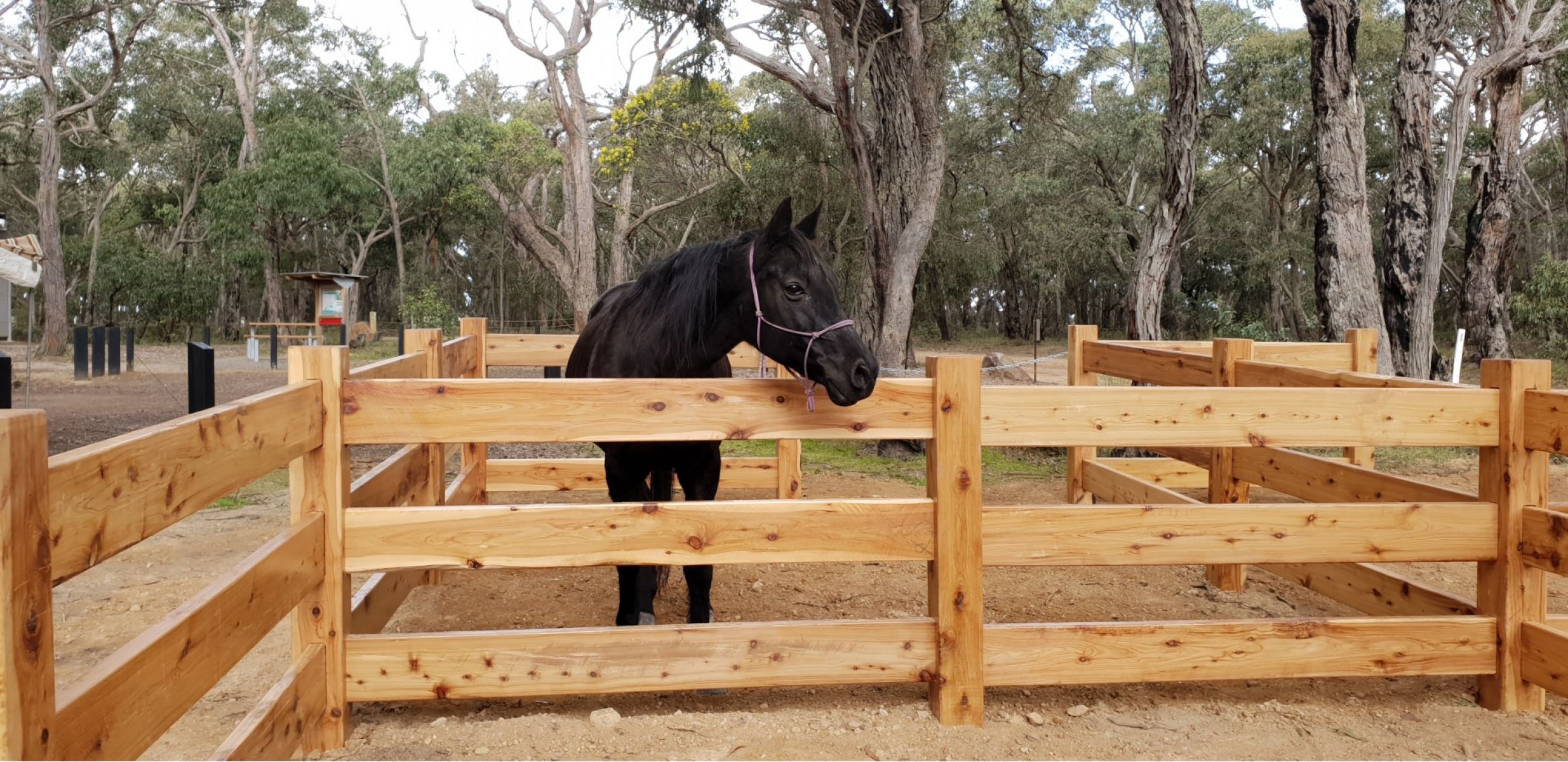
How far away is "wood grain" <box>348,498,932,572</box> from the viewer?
2838 mm

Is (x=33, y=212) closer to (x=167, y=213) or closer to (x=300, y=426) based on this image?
(x=167, y=213)

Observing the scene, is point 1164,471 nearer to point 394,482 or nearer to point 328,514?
point 394,482

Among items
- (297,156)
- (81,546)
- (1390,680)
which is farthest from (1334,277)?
(297,156)

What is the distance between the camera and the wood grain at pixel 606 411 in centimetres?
285

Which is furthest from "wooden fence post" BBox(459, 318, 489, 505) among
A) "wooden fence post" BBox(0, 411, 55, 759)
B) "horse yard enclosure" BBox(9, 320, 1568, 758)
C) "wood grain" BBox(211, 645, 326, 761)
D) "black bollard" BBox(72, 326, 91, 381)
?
"black bollard" BBox(72, 326, 91, 381)

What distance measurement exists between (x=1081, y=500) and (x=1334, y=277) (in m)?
5.62

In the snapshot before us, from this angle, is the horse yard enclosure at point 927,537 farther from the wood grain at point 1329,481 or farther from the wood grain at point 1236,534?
the wood grain at point 1329,481

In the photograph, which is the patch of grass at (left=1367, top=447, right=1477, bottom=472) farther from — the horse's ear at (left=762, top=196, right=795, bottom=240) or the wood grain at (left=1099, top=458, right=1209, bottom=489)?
the horse's ear at (left=762, top=196, right=795, bottom=240)

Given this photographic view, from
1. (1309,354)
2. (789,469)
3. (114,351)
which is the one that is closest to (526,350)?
(789,469)

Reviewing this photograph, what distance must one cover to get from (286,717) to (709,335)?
189 centimetres

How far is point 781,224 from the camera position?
3.41 metres

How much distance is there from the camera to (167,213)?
34.8 metres

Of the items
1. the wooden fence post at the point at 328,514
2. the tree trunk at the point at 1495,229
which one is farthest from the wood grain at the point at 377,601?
the tree trunk at the point at 1495,229

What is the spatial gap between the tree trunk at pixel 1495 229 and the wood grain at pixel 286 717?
643 inches
